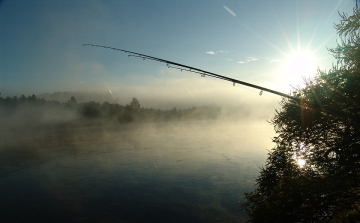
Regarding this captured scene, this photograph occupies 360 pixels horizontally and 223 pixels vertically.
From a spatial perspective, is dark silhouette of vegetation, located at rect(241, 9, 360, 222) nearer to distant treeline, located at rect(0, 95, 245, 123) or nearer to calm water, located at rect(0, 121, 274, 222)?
calm water, located at rect(0, 121, 274, 222)

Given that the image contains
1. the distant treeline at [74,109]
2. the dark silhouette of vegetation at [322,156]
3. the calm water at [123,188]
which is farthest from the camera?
the distant treeline at [74,109]

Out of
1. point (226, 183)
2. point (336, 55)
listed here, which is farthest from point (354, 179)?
point (226, 183)

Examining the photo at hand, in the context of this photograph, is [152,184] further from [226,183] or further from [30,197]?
[30,197]

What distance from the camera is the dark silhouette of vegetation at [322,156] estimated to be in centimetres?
921

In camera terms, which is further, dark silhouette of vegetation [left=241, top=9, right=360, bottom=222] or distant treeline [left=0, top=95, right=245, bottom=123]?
distant treeline [left=0, top=95, right=245, bottom=123]

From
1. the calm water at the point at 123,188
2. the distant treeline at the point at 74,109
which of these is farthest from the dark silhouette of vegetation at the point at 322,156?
the distant treeline at the point at 74,109

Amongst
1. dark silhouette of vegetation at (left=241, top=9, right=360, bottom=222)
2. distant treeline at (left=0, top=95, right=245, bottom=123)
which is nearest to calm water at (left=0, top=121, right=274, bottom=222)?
dark silhouette of vegetation at (left=241, top=9, right=360, bottom=222)

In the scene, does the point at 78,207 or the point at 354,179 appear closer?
the point at 354,179

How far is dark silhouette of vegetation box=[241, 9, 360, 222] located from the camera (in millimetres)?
9211

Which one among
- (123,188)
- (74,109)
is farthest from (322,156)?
(74,109)

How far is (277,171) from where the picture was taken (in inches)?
596

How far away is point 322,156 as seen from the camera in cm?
1205

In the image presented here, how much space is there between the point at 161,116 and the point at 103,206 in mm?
169605

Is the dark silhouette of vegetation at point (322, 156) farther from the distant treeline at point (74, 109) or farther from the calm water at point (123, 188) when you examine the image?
the distant treeline at point (74, 109)
